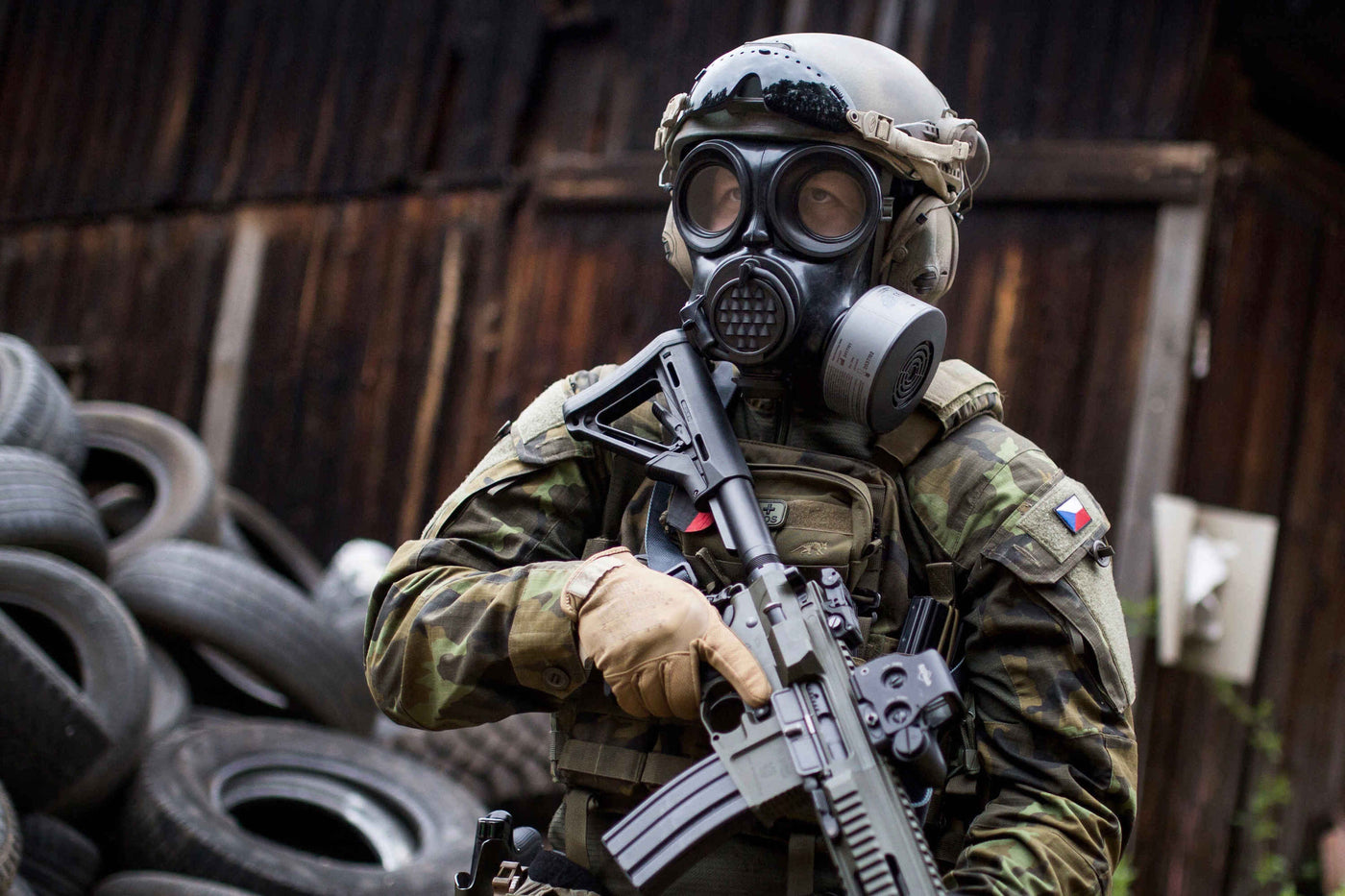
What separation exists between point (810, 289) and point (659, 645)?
25.0 inches

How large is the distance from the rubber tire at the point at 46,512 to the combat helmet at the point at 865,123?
3099 millimetres

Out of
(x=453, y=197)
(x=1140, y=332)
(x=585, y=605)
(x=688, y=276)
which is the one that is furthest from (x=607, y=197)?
(x=585, y=605)

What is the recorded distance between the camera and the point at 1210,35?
499 cm

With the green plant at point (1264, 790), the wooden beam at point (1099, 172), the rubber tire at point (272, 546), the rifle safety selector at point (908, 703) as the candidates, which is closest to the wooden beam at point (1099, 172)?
the wooden beam at point (1099, 172)

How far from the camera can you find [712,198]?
87.1 inches

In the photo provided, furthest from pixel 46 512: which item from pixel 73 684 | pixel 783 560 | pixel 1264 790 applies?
pixel 1264 790

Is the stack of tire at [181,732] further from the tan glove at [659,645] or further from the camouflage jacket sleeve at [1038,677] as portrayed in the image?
the camouflage jacket sleeve at [1038,677]

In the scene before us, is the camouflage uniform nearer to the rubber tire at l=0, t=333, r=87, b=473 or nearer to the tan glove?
the tan glove

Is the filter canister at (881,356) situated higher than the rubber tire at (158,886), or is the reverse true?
the filter canister at (881,356)

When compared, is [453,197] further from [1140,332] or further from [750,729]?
[750,729]

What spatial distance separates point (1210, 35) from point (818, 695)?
4158 mm

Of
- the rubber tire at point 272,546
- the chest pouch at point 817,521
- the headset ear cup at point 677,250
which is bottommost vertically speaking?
the rubber tire at point 272,546

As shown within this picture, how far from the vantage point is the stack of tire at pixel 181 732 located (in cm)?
382

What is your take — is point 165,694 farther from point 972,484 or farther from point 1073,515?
point 1073,515
